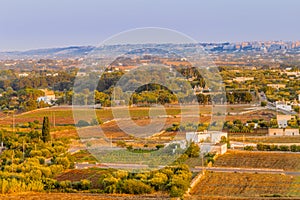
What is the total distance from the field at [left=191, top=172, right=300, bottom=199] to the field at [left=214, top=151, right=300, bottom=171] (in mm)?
856

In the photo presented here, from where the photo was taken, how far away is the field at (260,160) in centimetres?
998

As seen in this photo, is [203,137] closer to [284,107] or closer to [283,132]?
[283,132]

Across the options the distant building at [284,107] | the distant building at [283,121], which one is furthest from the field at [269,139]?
the distant building at [284,107]

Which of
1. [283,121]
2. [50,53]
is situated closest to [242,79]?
[283,121]

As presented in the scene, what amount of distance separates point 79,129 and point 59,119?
315 cm

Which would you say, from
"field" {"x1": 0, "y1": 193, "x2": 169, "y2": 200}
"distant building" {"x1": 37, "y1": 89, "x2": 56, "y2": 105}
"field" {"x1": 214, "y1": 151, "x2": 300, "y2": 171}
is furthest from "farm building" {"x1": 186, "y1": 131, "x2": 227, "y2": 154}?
"distant building" {"x1": 37, "y1": 89, "x2": 56, "y2": 105}

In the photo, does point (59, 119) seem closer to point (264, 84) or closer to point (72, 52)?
point (264, 84)

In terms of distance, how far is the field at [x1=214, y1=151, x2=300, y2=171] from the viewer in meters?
9.98

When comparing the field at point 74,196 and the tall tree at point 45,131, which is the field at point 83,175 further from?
the tall tree at point 45,131

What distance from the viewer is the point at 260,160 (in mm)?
10453

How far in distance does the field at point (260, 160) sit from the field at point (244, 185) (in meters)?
0.86

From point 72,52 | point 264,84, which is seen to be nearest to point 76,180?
point 264,84

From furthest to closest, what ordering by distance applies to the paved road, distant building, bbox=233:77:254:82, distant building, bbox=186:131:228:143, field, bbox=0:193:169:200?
distant building, bbox=233:77:254:82 → distant building, bbox=186:131:228:143 → the paved road → field, bbox=0:193:169:200

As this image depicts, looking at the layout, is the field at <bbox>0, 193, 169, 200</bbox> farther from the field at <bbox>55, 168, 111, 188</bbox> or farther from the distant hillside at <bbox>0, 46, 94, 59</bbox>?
the distant hillside at <bbox>0, 46, 94, 59</bbox>
